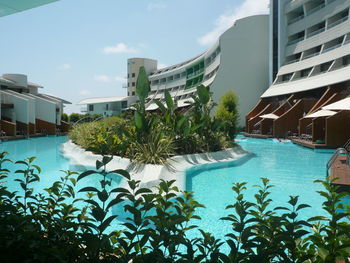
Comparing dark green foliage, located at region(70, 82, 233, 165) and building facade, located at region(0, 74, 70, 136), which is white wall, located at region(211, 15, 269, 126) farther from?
dark green foliage, located at region(70, 82, 233, 165)

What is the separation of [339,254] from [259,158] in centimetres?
1371

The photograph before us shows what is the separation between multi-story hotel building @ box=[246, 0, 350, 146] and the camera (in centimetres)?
2141

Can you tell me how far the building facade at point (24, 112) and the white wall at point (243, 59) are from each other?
19647mm

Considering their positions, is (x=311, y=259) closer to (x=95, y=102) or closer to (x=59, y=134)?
(x=59, y=134)

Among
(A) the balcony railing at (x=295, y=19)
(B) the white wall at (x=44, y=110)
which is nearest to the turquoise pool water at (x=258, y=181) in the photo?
(A) the balcony railing at (x=295, y=19)

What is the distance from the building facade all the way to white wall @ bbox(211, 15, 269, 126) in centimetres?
1965

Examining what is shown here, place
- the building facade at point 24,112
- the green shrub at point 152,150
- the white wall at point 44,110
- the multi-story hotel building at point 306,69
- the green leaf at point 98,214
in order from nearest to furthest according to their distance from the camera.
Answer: the green leaf at point 98,214, the green shrub at point 152,150, the multi-story hotel building at point 306,69, the building facade at point 24,112, the white wall at point 44,110

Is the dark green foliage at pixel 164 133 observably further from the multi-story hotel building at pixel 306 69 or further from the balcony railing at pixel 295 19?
the balcony railing at pixel 295 19

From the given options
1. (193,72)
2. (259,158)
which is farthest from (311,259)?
(193,72)

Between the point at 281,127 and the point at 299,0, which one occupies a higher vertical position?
the point at 299,0

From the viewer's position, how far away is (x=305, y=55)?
98.9 feet

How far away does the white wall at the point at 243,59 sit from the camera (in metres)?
35.7

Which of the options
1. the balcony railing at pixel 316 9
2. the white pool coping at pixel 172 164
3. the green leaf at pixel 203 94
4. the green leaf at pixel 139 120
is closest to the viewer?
the white pool coping at pixel 172 164

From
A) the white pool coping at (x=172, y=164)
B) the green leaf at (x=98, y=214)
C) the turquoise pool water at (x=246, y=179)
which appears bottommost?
the turquoise pool water at (x=246, y=179)
